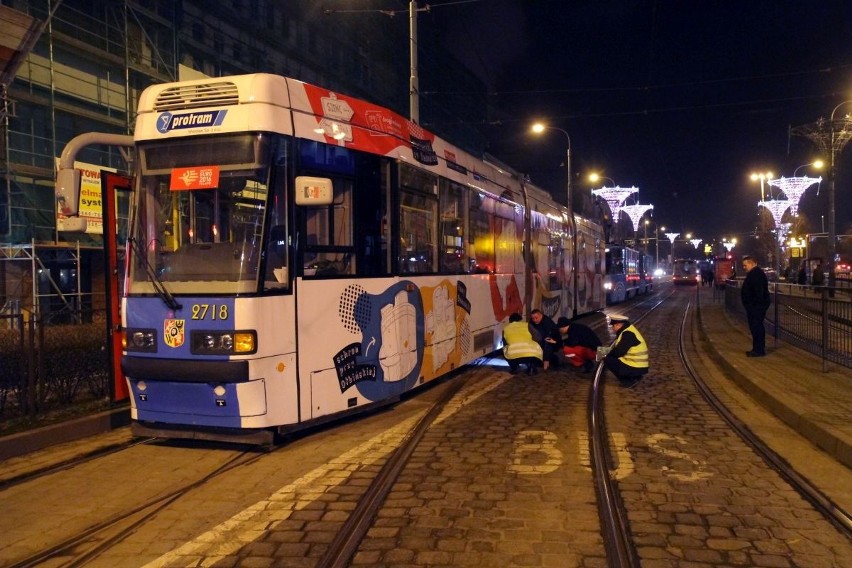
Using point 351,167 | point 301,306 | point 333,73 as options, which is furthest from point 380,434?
point 333,73

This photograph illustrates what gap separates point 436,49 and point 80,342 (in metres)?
57.9

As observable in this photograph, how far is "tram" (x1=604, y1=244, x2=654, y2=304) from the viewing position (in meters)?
32.2

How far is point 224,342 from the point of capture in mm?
6156

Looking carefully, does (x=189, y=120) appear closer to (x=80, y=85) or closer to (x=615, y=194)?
(x=80, y=85)

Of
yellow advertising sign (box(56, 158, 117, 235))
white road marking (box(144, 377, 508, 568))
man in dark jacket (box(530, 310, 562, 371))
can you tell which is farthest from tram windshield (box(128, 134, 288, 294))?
yellow advertising sign (box(56, 158, 117, 235))

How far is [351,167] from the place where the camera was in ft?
24.0

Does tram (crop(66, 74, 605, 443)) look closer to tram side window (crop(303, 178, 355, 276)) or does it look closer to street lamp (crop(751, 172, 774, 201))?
tram side window (crop(303, 178, 355, 276))

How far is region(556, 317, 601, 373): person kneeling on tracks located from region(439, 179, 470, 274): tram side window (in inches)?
87.7

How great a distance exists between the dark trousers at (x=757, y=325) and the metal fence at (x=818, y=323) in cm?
80

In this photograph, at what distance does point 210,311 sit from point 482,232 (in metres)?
6.09

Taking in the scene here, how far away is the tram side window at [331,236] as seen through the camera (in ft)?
22.0

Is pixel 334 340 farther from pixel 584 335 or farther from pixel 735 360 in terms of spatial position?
pixel 735 360

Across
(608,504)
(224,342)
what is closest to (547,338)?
(608,504)

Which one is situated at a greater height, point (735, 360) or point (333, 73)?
point (333, 73)
